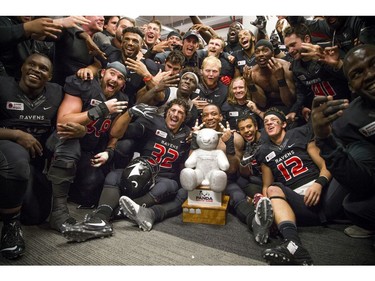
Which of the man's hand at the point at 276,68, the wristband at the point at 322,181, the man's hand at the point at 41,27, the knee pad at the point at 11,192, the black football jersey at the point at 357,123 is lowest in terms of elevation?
the knee pad at the point at 11,192

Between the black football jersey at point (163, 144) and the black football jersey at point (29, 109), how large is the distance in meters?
0.43

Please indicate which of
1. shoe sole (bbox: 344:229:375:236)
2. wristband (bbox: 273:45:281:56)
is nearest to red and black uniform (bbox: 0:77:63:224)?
wristband (bbox: 273:45:281:56)

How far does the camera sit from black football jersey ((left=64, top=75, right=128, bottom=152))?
154 centimetres

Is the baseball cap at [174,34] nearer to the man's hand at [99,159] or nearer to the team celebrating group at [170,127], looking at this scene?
the team celebrating group at [170,127]

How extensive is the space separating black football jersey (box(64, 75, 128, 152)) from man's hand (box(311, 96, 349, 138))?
1021 millimetres

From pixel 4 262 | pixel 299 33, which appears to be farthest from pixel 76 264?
pixel 299 33

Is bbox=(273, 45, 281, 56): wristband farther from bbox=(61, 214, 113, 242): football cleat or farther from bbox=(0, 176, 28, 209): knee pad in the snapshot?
bbox=(0, 176, 28, 209): knee pad

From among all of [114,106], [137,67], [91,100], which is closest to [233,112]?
[137,67]

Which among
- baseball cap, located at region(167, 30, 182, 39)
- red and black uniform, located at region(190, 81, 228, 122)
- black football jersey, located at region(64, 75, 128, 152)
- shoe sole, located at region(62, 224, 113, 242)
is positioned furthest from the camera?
baseball cap, located at region(167, 30, 182, 39)

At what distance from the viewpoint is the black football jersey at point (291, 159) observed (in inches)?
60.1

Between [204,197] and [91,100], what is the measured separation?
808 millimetres

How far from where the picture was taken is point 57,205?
4.94ft

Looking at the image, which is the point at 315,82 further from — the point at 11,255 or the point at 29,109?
the point at 11,255

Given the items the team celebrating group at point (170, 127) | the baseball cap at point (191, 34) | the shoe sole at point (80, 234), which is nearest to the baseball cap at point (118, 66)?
the team celebrating group at point (170, 127)
